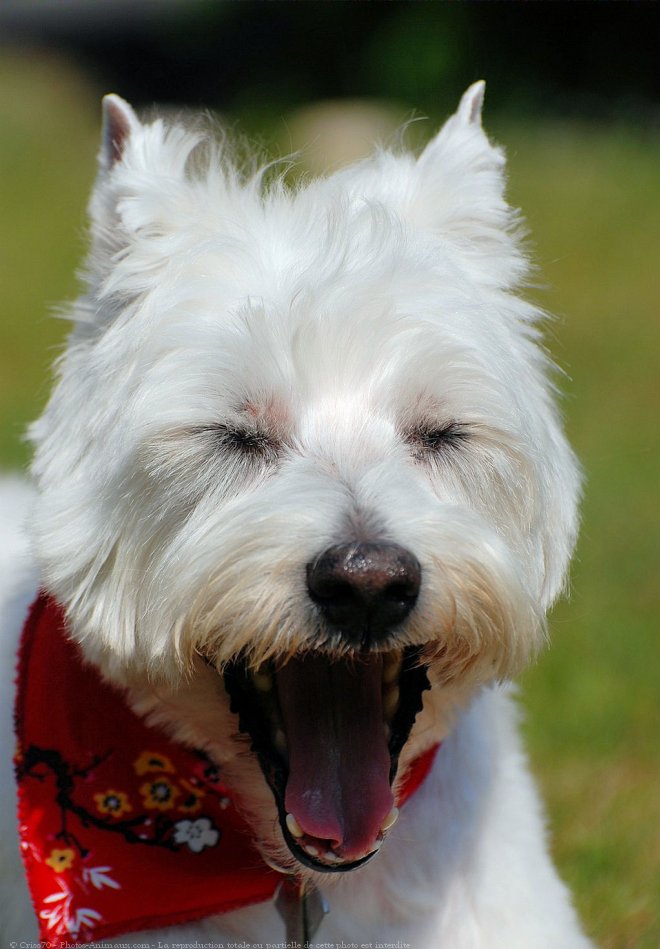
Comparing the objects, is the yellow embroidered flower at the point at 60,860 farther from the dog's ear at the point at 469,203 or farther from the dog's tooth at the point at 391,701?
the dog's ear at the point at 469,203

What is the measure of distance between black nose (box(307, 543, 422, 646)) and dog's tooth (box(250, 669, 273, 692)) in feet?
1.18

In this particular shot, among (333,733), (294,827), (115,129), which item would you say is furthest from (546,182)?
(294,827)

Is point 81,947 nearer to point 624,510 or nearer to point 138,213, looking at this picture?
point 138,213

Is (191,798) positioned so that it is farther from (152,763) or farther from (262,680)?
(262,680)

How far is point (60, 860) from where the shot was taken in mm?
3076

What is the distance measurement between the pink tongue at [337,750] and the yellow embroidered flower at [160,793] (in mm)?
434

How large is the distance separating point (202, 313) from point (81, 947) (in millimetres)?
1560

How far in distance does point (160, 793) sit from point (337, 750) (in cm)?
57

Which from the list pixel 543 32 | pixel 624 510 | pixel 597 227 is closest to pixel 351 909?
pixel 624 510

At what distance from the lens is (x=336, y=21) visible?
19156mm

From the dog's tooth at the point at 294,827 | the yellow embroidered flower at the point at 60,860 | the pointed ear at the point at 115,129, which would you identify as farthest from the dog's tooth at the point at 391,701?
the pointed ear at the point at 115,129

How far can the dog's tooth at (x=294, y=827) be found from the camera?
273 cm

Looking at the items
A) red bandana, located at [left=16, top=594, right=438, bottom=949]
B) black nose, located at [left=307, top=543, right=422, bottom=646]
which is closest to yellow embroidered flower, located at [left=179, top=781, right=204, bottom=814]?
red bandana, located at [left=16, top=594, right=438, bottom=949]

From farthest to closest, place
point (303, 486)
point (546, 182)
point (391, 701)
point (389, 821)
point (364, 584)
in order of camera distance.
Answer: point (546, 182), point (391, 701), point (389, 821), point (303, 486), point (364, 584)
